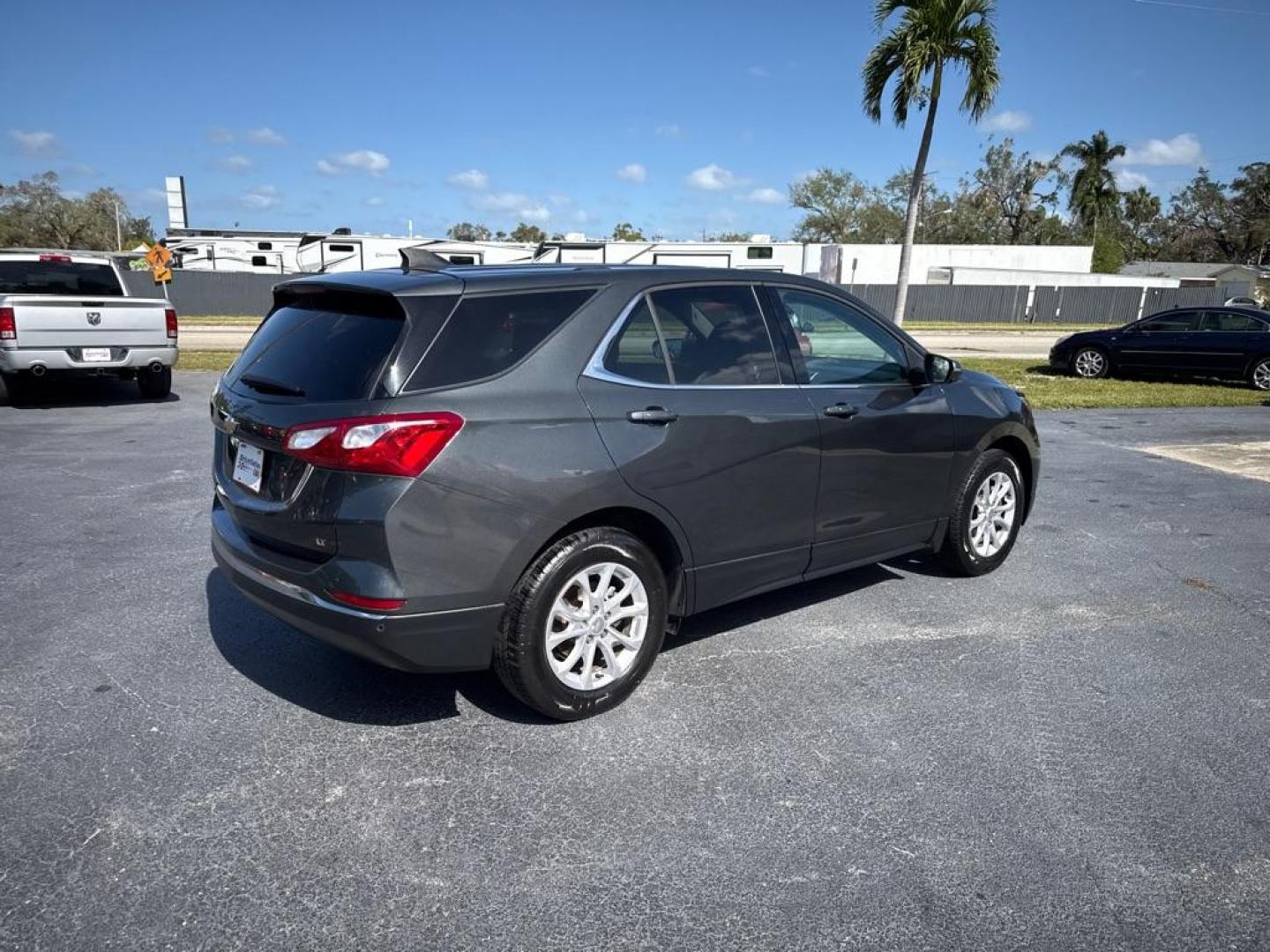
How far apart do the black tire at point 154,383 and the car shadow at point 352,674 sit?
26.2 ft

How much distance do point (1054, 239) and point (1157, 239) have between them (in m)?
19.9

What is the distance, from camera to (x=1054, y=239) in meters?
71.6

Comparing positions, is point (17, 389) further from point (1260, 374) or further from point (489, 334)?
point (1260, 374)

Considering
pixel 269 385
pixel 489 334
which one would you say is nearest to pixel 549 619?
pixel 489 334

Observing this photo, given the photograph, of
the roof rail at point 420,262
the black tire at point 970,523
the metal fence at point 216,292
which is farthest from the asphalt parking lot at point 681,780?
the metal fence at point 216,292

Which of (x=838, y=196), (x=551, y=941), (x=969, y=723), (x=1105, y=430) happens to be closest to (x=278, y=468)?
(x=551, y=941)

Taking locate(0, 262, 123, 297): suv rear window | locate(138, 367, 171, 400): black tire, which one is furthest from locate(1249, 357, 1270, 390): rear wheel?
locate(0, 262, 123, 297): suv rear window

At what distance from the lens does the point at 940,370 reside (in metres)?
4.86

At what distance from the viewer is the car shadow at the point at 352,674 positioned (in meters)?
3.61

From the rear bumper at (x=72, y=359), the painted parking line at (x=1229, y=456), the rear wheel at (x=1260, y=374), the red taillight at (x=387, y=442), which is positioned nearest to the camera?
the red taillight at (x=387, y=442)

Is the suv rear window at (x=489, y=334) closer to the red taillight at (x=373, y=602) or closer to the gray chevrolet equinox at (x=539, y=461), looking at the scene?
the gray chevrolet equinox at (x=539, y=461)

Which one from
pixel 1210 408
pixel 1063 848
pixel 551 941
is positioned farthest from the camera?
pixel 1210 408

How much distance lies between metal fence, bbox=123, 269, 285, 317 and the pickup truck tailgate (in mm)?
25372

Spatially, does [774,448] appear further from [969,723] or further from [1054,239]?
[1054,239]
